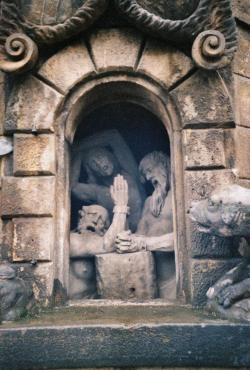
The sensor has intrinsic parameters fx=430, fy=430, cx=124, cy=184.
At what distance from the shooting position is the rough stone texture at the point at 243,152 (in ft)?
11.7

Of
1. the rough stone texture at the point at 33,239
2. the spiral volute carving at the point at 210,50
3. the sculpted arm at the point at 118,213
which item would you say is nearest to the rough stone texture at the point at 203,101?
the spiral volute carving at the point at 210,50

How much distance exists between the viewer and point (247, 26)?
3969mm

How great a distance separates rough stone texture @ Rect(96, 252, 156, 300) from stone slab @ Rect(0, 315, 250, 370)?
2.86 feet

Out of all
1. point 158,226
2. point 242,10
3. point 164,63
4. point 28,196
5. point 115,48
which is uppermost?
point 242,10

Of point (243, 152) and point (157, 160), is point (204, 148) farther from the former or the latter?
point (157, 160)

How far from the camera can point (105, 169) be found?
14.3ft

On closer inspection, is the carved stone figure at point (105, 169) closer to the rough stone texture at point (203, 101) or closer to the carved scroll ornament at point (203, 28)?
the rough stone texture at point (203, 101)

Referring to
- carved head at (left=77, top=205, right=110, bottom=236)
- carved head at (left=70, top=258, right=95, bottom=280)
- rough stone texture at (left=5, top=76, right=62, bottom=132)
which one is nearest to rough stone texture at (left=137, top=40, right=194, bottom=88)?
rough stone texture at (left=5, top=76, right=62, bottom=132)

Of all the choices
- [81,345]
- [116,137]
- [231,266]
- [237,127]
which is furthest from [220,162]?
[81,345]

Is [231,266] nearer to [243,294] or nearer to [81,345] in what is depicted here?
[243,294]

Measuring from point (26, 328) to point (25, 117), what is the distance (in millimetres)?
1692

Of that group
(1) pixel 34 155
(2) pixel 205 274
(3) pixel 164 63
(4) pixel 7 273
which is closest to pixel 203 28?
(3) pixel 164 63

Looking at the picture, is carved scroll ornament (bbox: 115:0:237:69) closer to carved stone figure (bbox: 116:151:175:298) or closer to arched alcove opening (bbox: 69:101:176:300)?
arched alcove opening (bbox: 69:101:176:300)

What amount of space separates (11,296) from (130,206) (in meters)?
1.62
